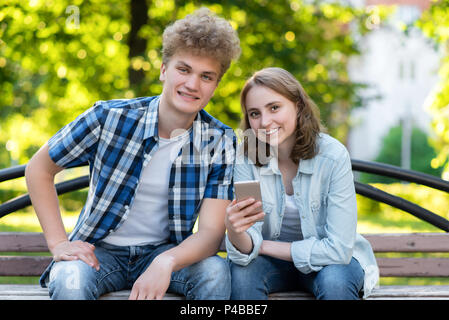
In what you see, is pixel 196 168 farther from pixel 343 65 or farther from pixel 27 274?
pixel 343 65

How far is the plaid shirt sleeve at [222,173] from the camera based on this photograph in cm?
281

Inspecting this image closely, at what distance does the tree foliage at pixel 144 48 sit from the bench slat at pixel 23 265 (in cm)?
396

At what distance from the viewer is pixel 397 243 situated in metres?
3.33

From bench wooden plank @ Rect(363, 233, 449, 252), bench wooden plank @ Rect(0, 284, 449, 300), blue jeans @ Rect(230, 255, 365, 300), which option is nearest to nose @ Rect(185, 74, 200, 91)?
blue jeans @ Rect(230, 255, 365, 300)

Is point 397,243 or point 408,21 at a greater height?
point 408,21

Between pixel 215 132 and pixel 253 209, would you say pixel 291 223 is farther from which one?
pixel 215 132

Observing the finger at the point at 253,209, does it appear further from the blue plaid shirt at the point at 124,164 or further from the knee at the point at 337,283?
the knee at the point at 337,283

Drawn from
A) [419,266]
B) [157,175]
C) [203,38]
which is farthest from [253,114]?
[419,266]

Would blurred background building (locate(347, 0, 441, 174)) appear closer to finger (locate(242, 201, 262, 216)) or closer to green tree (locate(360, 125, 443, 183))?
green tree (locate(360, 125, 443, 183))

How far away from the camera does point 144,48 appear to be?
27.8 feet

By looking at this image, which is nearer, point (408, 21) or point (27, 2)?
point (27, 2)

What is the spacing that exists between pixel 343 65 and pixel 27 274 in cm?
888

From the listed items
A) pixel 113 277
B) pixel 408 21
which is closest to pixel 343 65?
pixel 408 21

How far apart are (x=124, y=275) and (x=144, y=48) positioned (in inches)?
246
